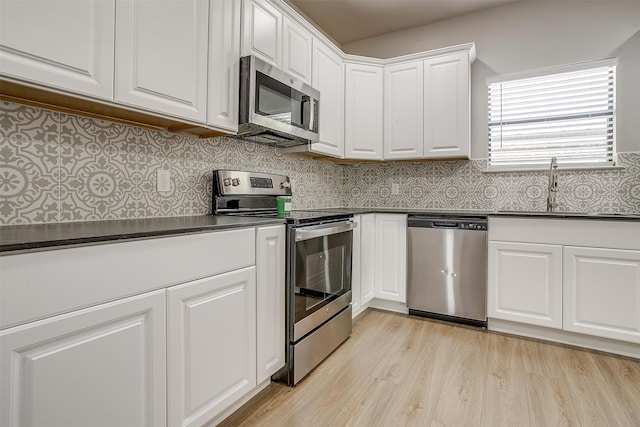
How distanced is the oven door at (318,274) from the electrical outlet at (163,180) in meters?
0.71

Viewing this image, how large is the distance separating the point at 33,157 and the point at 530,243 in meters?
2.89

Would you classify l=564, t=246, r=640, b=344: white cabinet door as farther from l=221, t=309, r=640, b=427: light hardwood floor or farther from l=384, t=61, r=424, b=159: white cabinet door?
l=384, t=61, r=424, b=159: white cabinet door

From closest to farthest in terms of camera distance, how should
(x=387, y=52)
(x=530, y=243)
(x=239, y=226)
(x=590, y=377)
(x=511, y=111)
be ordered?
(x=239, y=226), (x=590, y=377), (x=530, y=243), (x=511, y=111), (x=387, y=52)

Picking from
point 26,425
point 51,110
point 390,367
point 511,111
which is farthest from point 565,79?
point 26,425

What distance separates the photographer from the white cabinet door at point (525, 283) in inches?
91.1

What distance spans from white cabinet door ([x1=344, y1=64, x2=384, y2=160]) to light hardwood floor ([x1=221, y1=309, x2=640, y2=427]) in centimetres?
164

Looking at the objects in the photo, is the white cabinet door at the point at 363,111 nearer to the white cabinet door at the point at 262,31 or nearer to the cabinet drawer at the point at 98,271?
the white cabinet door at the point at 262,31

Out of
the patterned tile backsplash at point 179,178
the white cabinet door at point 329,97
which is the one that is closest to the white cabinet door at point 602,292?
the patterned tile backsplash at point 179,178

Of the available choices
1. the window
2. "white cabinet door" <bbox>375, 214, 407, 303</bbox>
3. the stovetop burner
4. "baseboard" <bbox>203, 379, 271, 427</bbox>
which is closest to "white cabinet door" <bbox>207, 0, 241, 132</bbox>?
the stovetop burner

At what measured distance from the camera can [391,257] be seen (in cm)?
290

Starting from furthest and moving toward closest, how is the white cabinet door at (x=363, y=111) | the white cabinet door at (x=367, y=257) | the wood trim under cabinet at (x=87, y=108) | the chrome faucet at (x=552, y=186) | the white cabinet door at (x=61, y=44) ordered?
the white cabinet door at (x=363, y=111)
the white cabinet door at (x=367, y=257)
the chrome faucet at (x=552, y=186)
the wood trim under cabinet at (x=87, y=108)
the white cabinet door at (x=61, y=44)

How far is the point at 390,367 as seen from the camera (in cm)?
199

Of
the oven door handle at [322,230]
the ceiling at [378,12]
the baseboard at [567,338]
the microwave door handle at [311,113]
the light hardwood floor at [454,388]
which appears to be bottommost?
the light hardwood floor at [454,388]

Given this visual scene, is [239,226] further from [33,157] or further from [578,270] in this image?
[578,270]
